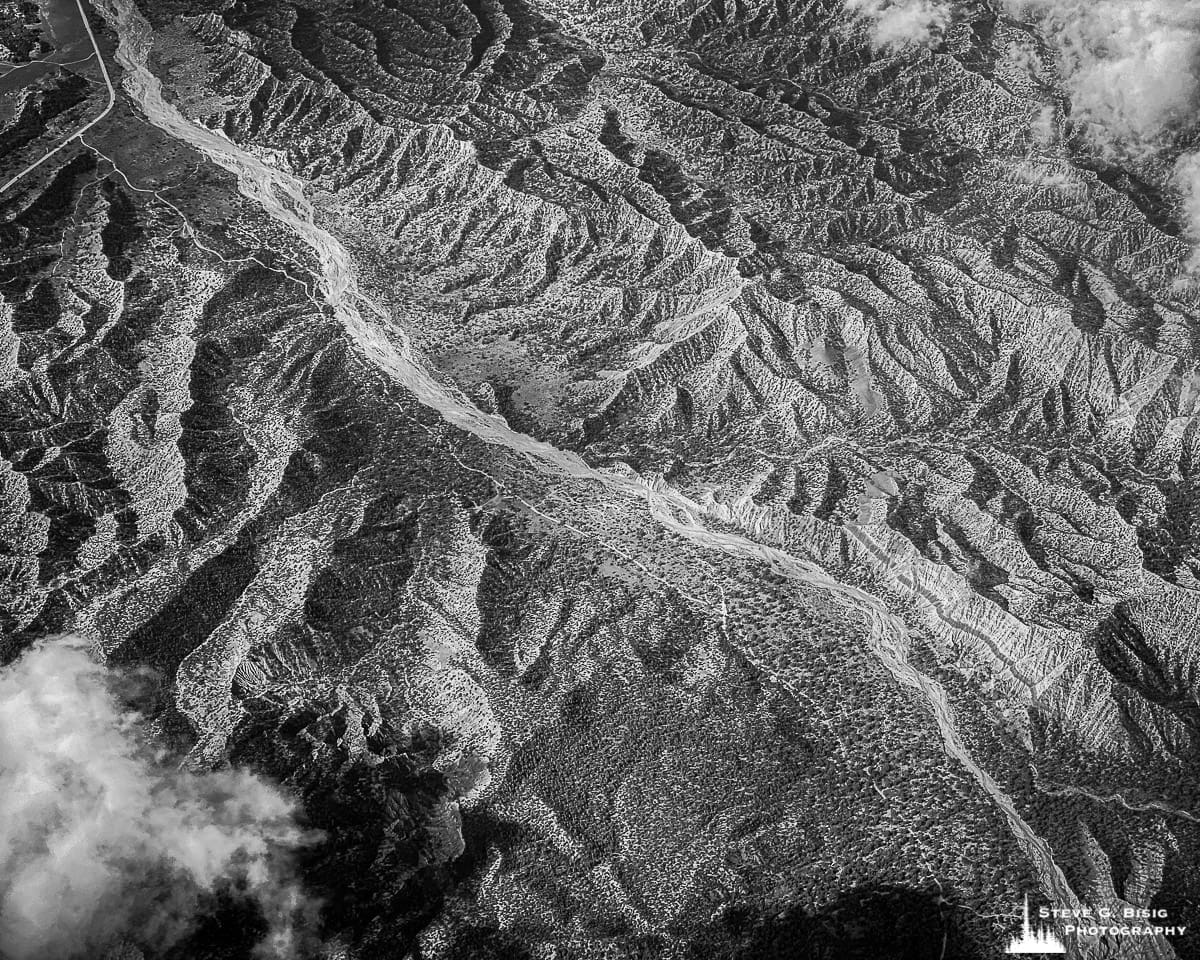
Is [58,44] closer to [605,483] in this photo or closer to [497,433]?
[497,433]

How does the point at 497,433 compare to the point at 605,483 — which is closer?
the point at 605,483

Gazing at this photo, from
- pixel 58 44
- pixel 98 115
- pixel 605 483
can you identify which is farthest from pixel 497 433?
pixel 58 44

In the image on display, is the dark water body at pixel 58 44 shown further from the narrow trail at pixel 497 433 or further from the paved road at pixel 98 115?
the narrow trail at pixel 497 433

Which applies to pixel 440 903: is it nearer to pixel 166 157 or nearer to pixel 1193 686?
pixel 1193 686

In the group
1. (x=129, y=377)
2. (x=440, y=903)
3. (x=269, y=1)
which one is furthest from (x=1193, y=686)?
(x=269, y=1)

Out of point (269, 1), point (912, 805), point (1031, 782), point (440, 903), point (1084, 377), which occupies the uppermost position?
point (269, 1)
